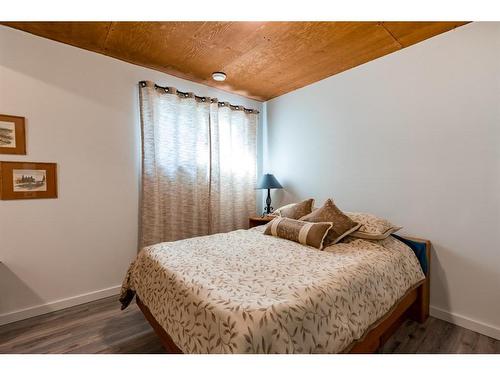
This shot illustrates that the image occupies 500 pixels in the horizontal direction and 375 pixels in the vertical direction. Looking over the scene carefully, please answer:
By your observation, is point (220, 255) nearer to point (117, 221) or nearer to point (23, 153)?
point (117, 221)

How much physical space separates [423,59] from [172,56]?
231 cm

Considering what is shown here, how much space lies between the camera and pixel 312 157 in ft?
9.84

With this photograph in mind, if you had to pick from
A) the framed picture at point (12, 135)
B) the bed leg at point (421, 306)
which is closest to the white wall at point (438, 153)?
the bed leg at point (421, 306)

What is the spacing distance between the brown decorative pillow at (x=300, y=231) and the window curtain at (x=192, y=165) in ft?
3.48

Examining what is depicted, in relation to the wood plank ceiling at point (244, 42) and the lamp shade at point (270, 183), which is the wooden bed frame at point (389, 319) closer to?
the lamp shade at point (270, 183)

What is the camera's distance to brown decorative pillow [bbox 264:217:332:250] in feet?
6.29

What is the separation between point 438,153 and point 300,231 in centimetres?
133

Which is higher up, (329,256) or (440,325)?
(329,256)

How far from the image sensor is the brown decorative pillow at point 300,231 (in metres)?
1.92

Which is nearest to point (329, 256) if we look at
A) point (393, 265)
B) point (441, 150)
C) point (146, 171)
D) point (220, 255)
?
point (393, 265)

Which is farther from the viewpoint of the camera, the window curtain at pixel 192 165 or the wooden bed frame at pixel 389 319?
the window curtain at pixel 192 165

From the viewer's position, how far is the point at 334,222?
80.7 inches

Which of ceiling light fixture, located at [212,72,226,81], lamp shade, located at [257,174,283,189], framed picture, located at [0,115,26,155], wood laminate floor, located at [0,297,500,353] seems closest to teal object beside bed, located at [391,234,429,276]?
wood laminate floor, located at [0,297,500,353]

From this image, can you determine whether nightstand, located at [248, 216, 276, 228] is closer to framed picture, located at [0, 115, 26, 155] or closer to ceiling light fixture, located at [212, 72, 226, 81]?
ceiling light fixture, located at [212, 72, 226, 81]
